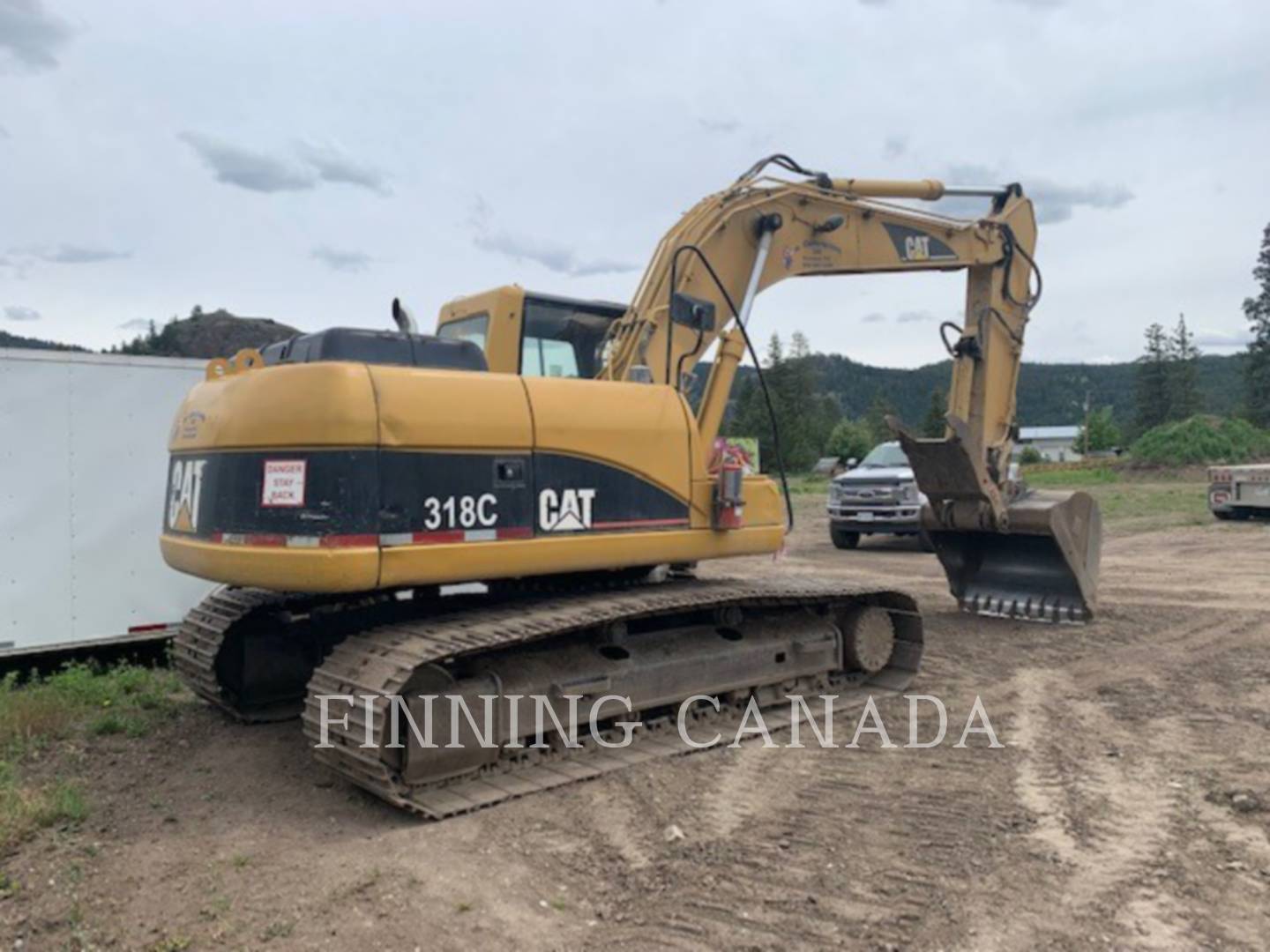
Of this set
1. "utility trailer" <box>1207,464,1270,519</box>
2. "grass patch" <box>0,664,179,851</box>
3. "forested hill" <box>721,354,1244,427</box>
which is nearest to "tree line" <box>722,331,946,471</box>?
"utility trailer" <box>1207,464,1270,519</box>

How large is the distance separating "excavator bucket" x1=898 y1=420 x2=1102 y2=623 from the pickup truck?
6025mm

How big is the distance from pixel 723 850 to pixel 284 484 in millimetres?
2535

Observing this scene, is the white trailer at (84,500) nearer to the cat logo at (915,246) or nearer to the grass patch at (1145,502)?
the cat logo at (915,246)

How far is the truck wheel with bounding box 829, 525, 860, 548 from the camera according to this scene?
1702 centimetres

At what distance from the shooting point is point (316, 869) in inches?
163

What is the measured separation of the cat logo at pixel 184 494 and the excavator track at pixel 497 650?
3.38ft

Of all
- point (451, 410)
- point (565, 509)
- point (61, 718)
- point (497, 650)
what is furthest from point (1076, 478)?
point (61, 718)

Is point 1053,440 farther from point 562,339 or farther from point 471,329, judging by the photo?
point 471,329

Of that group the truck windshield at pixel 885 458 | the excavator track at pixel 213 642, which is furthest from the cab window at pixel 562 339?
the truck windshield at pixel 885 458

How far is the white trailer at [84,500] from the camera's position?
24.4 ft

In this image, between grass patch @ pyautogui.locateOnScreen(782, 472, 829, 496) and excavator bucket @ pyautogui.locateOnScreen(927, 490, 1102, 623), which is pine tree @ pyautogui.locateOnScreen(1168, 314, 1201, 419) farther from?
excavator bucket @ pyautogui.locateOnScreen(927, 490, 1102, 623)

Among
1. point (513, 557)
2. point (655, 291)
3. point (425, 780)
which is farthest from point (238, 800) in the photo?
point (655, 291)

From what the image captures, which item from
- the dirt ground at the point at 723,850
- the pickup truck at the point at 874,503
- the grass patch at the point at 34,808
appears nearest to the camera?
the dirt ground at the point at 723,850

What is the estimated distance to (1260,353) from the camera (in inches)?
2544
